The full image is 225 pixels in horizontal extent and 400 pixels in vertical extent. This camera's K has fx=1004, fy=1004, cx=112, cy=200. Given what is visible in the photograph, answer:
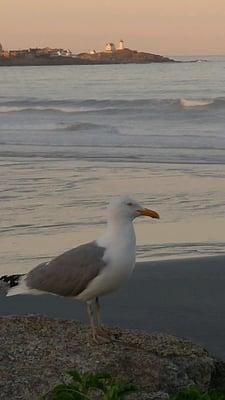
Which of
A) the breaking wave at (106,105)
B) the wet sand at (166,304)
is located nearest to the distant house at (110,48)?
the breaking wave at (106,105)

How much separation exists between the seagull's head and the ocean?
358 centimetres

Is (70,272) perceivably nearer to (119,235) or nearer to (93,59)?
(119,235)

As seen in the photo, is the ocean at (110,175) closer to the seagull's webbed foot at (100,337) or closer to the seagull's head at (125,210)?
the seagull's webbed foot at (100,337)

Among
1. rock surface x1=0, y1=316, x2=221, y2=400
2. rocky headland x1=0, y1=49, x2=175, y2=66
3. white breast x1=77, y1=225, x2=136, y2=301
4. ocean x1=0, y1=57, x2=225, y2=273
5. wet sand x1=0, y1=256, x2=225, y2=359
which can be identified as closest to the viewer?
rock surface x1=0, y1=316, x2=221, y2=400

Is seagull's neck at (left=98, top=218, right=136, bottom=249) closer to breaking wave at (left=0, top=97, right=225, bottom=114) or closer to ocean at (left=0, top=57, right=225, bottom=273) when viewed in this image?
ocean at (left=0, top=57, right=225, bottom=273)

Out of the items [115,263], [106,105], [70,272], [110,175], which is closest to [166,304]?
[70,272]

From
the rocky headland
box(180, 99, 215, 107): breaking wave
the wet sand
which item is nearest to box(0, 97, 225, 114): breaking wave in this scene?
box(180, 99, 215, 107): breaking wave

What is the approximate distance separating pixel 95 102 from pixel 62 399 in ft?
112

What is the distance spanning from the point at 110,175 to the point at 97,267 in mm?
10518

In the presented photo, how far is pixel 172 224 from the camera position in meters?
11.6

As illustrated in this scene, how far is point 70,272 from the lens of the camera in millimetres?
5898

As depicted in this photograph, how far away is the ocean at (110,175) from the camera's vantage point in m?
10.9

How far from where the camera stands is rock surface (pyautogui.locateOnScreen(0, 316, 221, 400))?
536 cm

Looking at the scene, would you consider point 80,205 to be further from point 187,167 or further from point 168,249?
point 187,167
